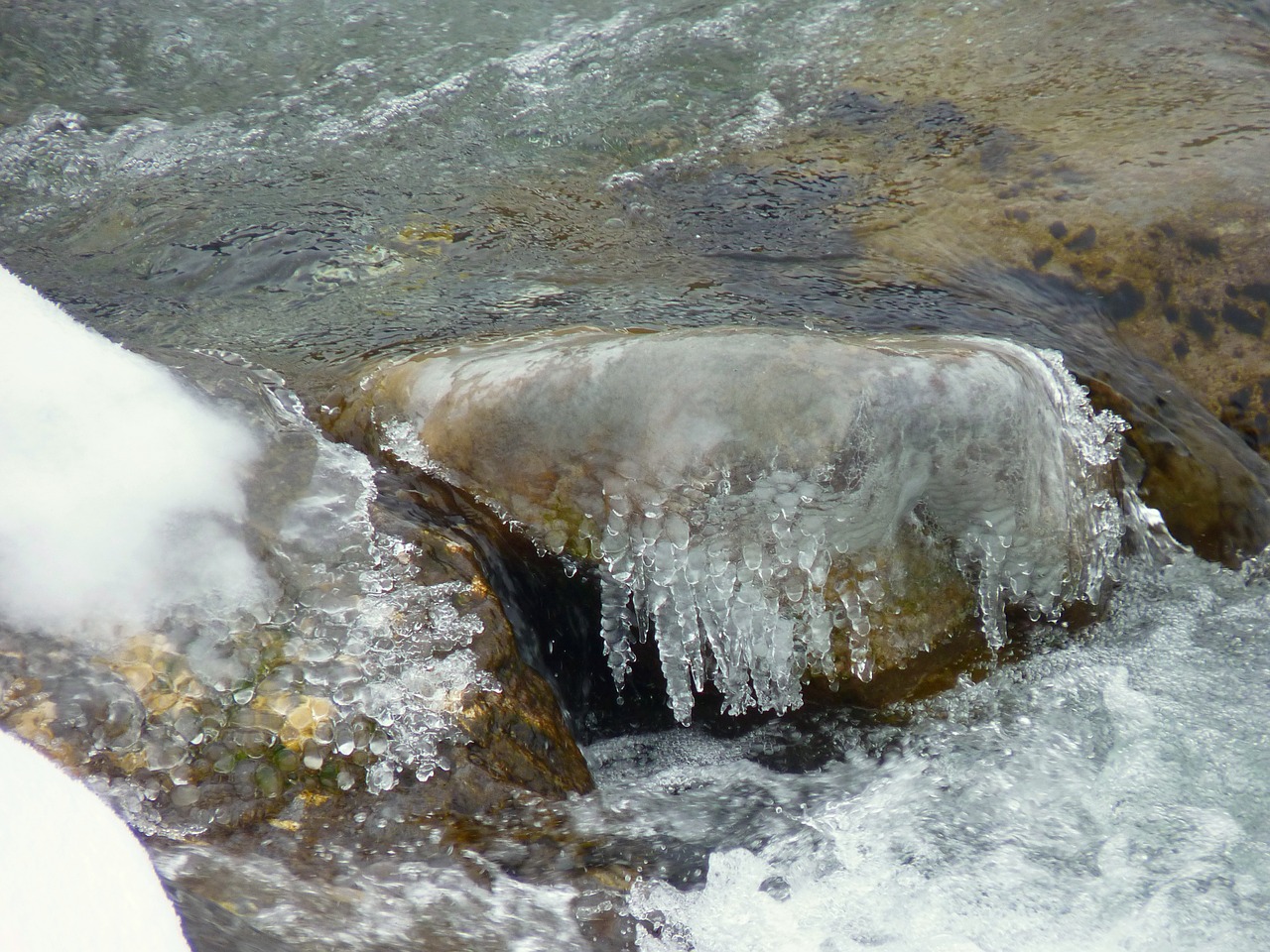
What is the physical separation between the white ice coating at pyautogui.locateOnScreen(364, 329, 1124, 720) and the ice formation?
1643 mm

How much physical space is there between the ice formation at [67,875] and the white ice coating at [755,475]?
64.7 inches

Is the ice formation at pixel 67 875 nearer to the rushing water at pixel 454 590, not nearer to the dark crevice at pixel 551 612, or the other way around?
the rushing water at pixel 454 590

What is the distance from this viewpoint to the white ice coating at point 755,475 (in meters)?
2.59

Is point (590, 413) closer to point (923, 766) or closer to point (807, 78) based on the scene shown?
point (923, 766)

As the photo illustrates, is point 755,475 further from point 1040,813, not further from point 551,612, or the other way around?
point 1040,813

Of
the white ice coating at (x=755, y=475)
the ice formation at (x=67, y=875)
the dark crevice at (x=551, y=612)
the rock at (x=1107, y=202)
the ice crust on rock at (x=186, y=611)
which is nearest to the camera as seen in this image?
the ice formation at (x=67, y=875)

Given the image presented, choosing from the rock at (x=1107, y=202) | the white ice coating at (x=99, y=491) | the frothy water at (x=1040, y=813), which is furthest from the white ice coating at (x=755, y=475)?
the rock at (x=1107, y=202)

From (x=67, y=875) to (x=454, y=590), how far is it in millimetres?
1510

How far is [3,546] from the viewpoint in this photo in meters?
2.25

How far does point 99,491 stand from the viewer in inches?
94.0

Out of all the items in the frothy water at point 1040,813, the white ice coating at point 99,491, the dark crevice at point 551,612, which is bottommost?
the frothy water at point 1040,813

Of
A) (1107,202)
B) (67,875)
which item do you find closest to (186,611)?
(67,875)

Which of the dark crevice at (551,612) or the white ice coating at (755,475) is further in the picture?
the dark crevice at (551,612)

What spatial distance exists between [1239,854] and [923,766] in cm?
73
